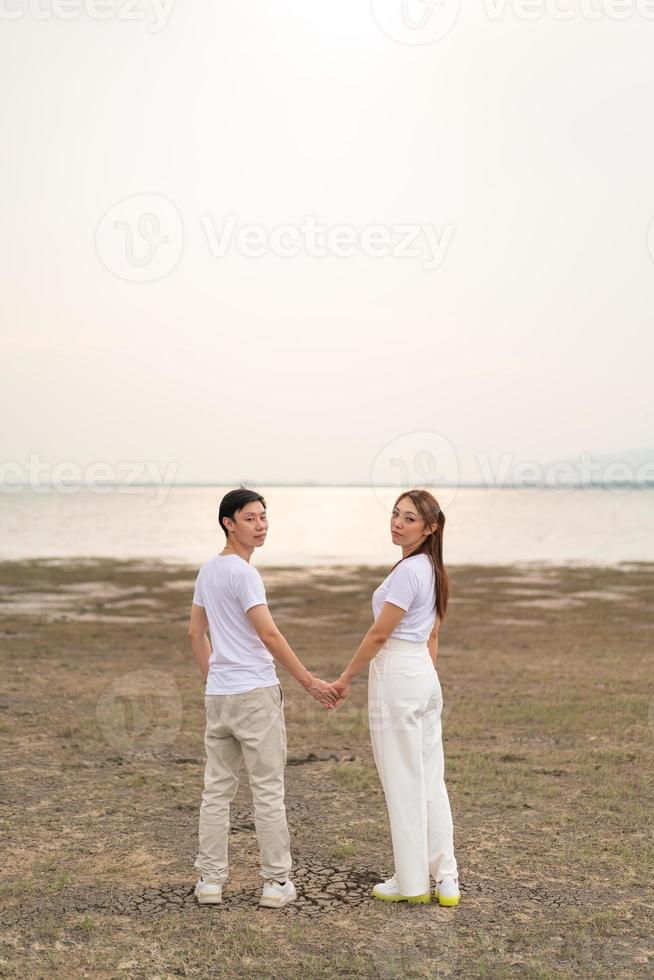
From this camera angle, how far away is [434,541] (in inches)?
194

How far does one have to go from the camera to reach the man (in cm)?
471

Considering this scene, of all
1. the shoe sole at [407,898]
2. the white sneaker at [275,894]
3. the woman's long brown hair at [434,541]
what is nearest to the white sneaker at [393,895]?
the shoe sole at [407,898]

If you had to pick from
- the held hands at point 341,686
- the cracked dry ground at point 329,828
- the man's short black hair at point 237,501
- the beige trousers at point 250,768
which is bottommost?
the cracked dry ground at point 329,828

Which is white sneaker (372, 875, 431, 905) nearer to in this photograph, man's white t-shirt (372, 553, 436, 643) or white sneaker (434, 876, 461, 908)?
white sneaker (434, 876, 461, 908)

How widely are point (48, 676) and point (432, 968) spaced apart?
937 centimetres

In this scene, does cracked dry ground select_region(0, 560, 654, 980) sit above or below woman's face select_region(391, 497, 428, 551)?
below

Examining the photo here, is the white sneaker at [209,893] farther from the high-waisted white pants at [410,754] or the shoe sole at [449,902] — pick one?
the shoe sole at [449,902]

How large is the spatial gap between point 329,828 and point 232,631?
2.54 meters

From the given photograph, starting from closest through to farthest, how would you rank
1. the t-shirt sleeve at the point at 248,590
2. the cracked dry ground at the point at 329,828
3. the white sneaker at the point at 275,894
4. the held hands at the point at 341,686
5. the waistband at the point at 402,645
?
the cracked dry ground at the point at 329,828, the t-shirt sleeve at the point at 248,590, the waistband at the point at 402,645, the white sneaker at the point at 275,894, the held hands at the point at 341,686

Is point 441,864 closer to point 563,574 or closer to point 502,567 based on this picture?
point 563,574

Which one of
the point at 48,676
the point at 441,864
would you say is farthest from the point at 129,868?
the point at 48,676

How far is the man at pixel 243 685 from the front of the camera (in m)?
4.71

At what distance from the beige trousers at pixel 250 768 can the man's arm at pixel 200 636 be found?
0.32 metres

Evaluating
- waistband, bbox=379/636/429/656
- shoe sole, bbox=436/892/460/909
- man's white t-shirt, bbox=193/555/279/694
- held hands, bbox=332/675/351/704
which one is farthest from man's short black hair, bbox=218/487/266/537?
shoe sole, bbox=436/892/460/909
